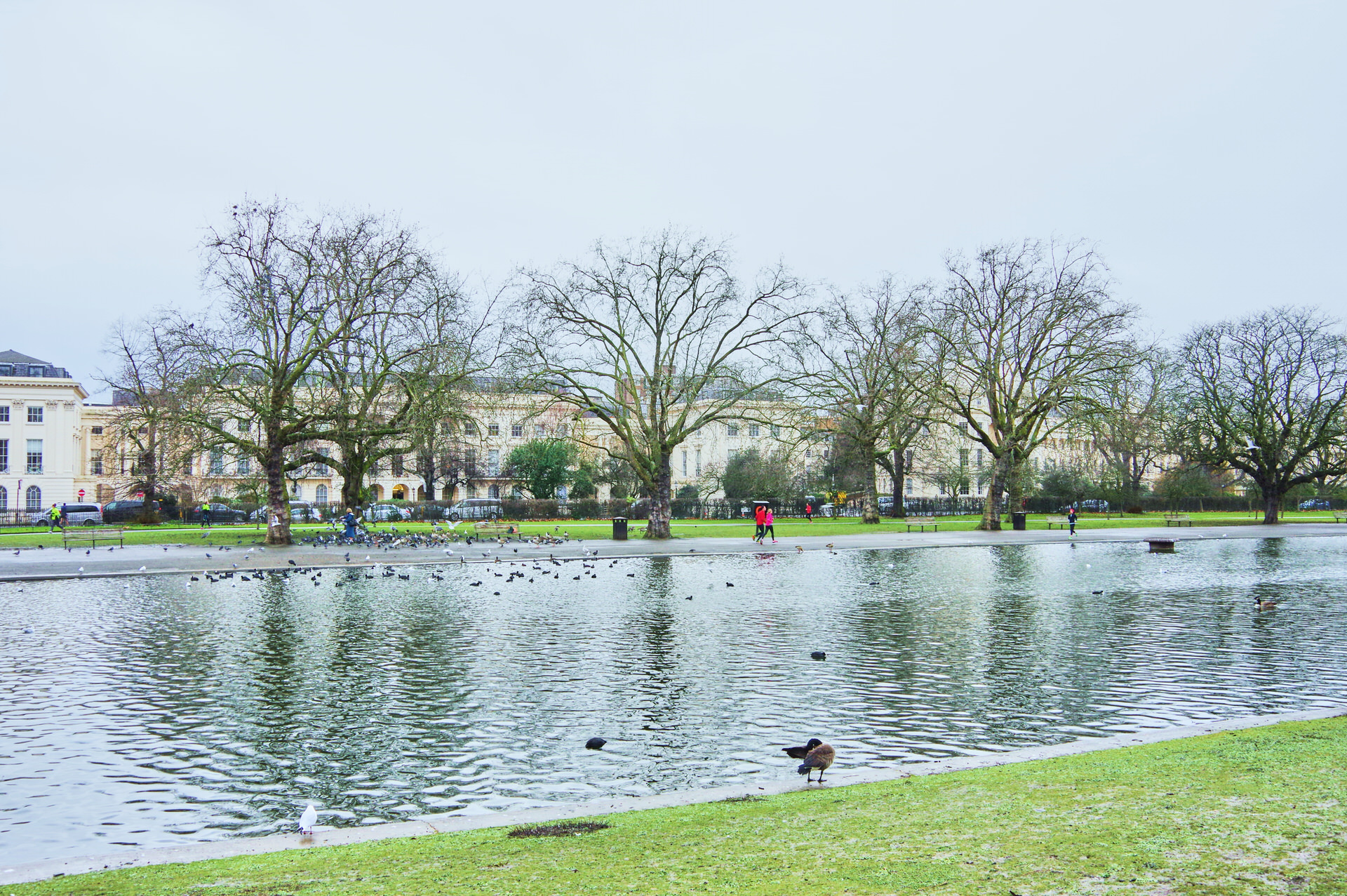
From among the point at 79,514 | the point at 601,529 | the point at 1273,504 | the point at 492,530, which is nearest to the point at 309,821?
the point at 601,529

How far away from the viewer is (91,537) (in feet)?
149

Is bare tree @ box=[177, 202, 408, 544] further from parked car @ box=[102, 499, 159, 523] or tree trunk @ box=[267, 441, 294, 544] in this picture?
parked car @ box=[102, 499, 159, 523]

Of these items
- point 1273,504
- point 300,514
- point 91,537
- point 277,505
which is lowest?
point 91,537

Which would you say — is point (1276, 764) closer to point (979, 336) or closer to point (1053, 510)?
point (979, 336)

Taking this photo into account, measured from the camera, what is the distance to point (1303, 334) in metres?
62.7

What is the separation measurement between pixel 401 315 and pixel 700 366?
15.6 meters

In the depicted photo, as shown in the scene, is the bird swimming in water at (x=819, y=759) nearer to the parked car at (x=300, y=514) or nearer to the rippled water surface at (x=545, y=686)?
the rippled water surface at (x=545, y=686)

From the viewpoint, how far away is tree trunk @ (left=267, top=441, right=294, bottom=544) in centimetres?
3975

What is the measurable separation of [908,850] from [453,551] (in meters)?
33.7

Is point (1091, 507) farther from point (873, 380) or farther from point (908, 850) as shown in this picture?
point (908, 850)

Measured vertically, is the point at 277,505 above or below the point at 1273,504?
above

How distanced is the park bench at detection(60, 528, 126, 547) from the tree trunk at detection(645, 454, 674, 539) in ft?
76.0

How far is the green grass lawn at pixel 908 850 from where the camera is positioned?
4957 mm

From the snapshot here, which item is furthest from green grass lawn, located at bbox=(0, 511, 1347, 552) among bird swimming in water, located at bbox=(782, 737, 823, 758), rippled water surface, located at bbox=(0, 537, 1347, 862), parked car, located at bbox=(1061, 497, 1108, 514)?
bird swimming in water, located at bbox=(782, 737, 823, 758)
